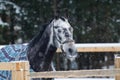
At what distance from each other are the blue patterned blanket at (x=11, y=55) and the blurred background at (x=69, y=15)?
574 centimetres

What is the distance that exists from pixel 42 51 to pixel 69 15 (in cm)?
592

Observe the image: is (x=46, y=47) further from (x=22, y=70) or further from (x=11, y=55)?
(x=22, y=70)

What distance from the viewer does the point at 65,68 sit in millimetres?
10688

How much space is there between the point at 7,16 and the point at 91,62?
283 centimetres

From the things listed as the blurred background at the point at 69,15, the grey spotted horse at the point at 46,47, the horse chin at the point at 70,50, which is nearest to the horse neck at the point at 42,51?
the grey spotted horse at the point at 46,47

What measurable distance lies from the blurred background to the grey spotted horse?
5.75 m

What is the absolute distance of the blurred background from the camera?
38.1ft

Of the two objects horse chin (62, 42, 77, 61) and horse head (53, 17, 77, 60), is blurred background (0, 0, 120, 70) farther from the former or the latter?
horse chin (62, 42, 77, 61)

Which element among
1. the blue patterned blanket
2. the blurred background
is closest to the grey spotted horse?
the blue patterned blanket

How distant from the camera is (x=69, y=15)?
11.6 m

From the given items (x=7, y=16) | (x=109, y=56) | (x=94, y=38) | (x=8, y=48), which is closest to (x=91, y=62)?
(x=109, y=56)

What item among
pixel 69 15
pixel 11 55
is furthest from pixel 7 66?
pixel 69 15

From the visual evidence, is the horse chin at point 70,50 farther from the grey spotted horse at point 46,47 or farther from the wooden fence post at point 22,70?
the wooden fence post at point 22,70

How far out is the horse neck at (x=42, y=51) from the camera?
5602 mm
